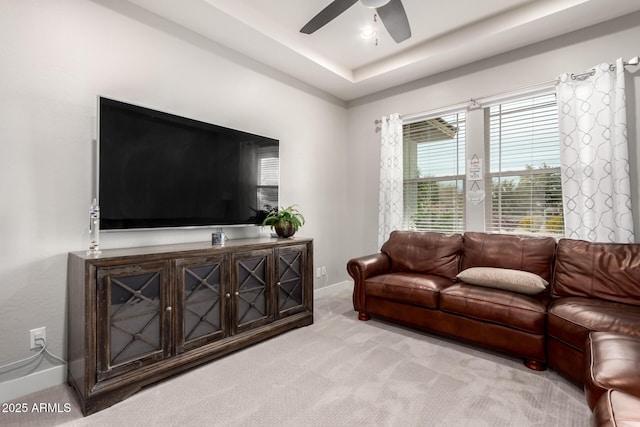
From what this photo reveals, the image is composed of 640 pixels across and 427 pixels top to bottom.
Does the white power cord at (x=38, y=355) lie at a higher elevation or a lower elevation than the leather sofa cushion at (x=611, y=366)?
lower

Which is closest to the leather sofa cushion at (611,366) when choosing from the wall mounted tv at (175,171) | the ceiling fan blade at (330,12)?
the ceiling fan blade at (330,12)

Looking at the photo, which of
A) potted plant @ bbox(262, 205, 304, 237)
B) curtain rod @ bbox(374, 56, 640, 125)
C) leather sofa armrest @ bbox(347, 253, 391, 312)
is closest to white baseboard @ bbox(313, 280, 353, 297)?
leather sofa armrest @ bbox(347, 253, 391, 312)

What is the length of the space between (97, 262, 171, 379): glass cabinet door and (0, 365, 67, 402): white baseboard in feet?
1.77

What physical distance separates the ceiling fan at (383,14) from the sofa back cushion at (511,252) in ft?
6.46

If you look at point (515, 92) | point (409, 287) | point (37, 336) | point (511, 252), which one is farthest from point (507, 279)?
point (37, 336)

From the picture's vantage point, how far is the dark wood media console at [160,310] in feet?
5.77

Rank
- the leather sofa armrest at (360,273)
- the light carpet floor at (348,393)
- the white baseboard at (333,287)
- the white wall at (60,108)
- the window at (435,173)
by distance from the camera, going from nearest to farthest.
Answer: the light carpet floor at (348,393), the white wall at (60,108), the leather sofa armrest at (360,273), the window at (435,173), the white baseboard at (333,287)

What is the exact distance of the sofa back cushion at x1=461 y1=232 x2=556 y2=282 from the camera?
8.72 ft

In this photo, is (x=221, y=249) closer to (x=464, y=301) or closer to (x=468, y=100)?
(x=464, y=301)

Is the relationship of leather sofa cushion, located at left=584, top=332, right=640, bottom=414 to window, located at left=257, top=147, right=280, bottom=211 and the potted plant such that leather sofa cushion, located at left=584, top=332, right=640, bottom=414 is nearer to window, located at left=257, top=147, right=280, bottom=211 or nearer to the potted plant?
the potted plant

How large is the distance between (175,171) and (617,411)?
2704 millimetres

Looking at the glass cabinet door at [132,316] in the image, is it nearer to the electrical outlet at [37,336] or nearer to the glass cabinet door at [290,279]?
the electrical outlet at [37,336]

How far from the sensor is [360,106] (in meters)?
4.40

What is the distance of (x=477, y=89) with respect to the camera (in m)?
3.38
